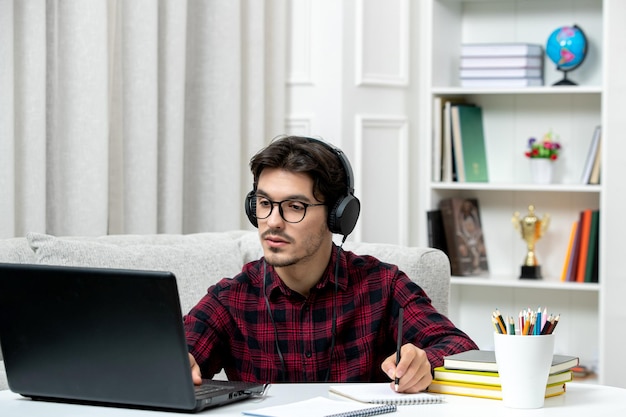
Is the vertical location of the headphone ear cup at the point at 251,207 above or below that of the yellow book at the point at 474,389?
above

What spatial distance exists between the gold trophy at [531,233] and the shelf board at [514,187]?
11 cm

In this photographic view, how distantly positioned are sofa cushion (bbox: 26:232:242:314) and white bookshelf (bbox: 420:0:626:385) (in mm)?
1471

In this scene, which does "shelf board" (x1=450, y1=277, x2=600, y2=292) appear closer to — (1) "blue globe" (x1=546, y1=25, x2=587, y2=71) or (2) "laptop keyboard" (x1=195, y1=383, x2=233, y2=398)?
(1) "blue globe" (x1=546, y1=25, x2=587, y2=71)

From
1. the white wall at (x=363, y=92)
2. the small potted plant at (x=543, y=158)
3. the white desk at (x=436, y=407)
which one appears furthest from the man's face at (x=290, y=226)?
the small potted plant at (x=543, y=158)

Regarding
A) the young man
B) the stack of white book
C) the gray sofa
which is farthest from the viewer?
the stack of white book

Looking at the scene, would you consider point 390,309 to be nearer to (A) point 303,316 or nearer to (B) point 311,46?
(A) point 303,316

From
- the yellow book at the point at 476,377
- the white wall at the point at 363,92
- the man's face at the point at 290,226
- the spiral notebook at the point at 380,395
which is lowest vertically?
the spiral notebook at the point at 380,395

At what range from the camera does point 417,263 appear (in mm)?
2250

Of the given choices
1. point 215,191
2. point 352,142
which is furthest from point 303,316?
point 352,142

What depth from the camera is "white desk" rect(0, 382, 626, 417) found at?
1.35 metres

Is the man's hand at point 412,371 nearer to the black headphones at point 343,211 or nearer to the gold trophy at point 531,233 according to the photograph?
the black headphones at point 343,211

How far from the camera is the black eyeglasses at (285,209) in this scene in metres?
1.81

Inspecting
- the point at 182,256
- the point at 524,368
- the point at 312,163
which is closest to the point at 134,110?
the point at 182,256

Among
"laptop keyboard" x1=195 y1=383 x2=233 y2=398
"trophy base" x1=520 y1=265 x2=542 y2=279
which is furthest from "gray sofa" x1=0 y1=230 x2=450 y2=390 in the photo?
"trophy base" x1=520 y1=265 x2=542 y2=279
